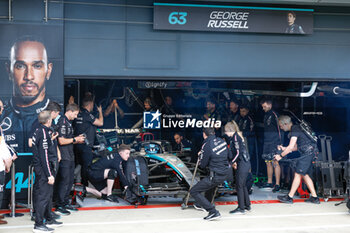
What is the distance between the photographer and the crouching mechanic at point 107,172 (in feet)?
29.7

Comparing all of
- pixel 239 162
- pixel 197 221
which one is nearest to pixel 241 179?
pixel 239 162

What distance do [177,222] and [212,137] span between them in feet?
4.80

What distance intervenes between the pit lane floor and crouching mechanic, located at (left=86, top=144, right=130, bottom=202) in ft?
2.38

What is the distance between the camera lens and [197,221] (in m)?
7.91

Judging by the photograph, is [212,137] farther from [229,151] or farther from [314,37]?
[314,37]

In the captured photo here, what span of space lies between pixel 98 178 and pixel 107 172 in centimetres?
21

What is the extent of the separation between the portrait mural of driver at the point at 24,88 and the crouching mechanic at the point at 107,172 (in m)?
1.34

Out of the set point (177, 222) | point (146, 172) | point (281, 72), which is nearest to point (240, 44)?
point (281, 72)

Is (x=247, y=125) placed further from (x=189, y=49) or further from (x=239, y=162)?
(x=239, y=162)

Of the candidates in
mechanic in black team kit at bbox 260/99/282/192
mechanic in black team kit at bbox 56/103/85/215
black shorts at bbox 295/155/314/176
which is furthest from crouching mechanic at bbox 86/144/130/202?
mechanic in black team kit at bbox 260/99/282/192

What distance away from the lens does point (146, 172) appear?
8836 mm

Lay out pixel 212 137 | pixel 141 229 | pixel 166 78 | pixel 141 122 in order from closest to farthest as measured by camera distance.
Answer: pixel 141 229 < pixel 212 137 < pixel 166 78 < pixel 141 122

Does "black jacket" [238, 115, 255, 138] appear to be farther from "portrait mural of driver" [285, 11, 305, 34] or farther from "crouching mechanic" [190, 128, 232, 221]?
"crouching mechanic" [190, 128, 232, 221]

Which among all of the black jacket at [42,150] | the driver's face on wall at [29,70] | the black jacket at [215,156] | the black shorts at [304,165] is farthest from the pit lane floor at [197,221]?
the driver's face on wall at [29,70]
